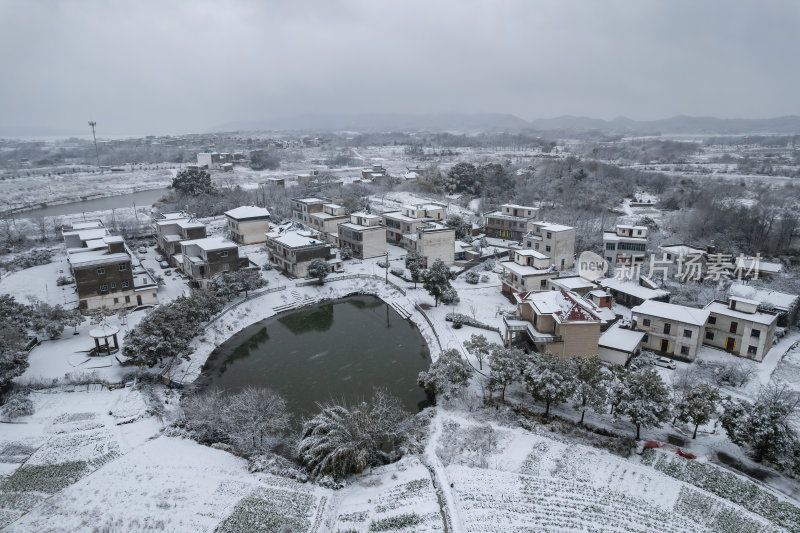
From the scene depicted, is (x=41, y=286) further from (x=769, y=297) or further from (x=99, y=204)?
(x=769, y=297)

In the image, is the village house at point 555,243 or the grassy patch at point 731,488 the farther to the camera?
the village house at point 555,243

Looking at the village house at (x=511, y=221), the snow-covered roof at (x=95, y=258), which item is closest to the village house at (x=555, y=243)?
the village house at (x=511, y=221)

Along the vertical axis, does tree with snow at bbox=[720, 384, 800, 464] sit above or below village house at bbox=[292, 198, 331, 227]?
below

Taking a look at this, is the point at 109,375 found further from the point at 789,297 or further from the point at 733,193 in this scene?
the point at 733,193

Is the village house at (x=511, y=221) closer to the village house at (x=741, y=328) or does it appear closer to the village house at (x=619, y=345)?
→ the village house at (x=741, y=328)

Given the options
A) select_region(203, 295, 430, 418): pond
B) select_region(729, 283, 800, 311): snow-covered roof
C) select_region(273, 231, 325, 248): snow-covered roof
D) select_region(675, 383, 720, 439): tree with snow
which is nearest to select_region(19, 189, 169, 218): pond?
select_region(273, 231, 325, 248): snow-covered roof

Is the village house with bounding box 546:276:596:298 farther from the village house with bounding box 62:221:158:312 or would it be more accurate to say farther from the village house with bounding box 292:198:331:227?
the village house with bounding box 62:221:158:312

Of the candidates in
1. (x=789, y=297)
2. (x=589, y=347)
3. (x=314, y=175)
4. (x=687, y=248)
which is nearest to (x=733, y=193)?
(x=687, y=248)
